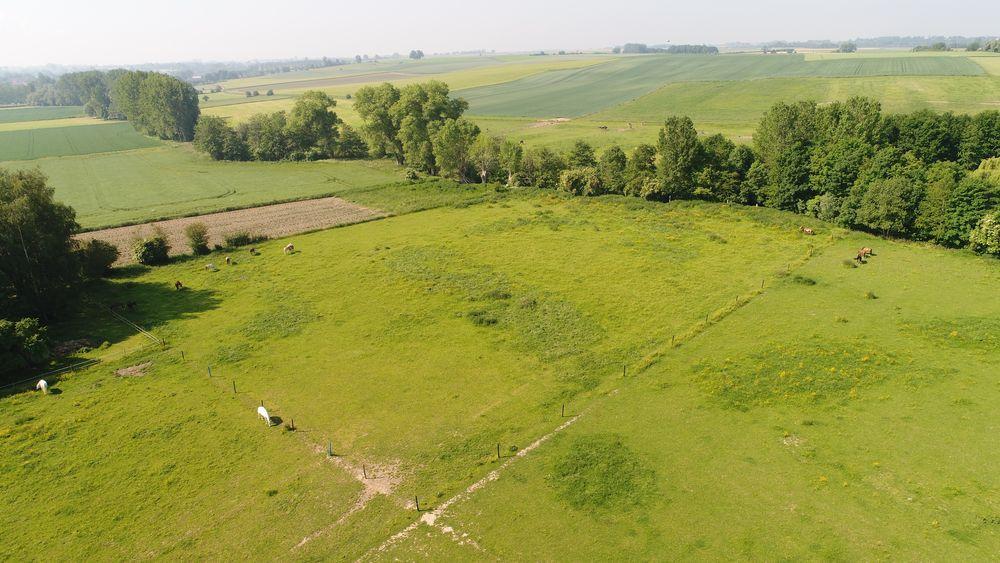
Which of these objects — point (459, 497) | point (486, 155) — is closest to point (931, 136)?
point (486, 155)

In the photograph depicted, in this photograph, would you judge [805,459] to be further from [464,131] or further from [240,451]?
[464,131]

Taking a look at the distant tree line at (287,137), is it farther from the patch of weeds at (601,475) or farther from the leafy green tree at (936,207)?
the patch of weeds at (601,475)

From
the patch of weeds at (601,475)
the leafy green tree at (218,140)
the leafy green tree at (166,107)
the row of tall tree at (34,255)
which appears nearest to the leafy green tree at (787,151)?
the patch of weeds at (601,475)

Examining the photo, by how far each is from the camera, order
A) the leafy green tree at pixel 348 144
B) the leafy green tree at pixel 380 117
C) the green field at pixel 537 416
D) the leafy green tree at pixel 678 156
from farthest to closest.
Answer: the leafy green tree at pixel 348 144 → the leafy green tree at pixel 380 117 → the leafy green tree at pixel 678 156 → the green field at pixel 537 416

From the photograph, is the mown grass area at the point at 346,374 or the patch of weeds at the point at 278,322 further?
the patch of weeds at the point at 278,322

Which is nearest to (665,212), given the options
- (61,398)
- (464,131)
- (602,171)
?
(602,171)
